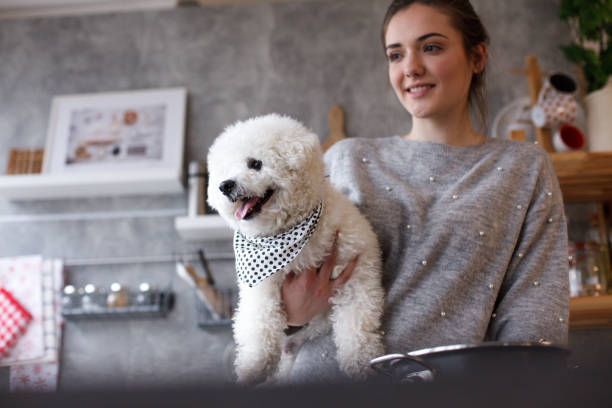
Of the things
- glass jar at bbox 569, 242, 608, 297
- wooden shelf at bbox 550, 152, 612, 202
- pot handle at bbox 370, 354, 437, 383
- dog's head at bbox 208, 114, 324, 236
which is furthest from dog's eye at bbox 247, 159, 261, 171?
glass jar at bbox 569, 242, 608, 297

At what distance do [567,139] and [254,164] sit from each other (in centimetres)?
163

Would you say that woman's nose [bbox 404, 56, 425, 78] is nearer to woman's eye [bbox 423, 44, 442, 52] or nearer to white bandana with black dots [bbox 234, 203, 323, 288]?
woman's eye [bbox 423, 44, 442, 52]

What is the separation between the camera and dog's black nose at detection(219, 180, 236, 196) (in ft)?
2.86

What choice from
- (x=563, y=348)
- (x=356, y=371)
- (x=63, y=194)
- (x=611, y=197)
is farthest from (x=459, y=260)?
(x=63, y=194)

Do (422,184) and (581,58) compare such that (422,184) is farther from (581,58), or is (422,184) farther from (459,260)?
(581,58)

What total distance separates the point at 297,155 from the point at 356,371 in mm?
396

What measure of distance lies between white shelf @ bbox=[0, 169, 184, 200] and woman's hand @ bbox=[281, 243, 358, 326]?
1.65 meters

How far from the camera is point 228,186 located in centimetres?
88

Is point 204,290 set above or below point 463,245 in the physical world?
below

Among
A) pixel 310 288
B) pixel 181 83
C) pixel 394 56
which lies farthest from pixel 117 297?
pixel 394 56

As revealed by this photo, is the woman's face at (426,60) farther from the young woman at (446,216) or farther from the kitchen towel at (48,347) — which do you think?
the kitchen towel at (48,347)

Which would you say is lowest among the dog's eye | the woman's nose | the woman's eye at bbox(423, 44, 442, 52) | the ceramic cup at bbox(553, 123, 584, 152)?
the dog's eye

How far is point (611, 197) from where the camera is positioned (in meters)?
2.38

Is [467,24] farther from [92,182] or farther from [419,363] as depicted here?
[92,182]
